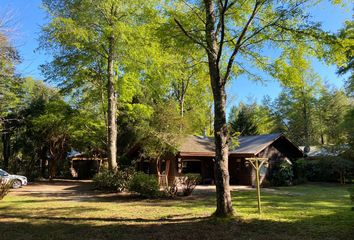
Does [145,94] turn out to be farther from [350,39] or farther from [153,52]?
[350,39]

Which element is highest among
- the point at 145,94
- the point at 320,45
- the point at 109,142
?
the point at 145,94

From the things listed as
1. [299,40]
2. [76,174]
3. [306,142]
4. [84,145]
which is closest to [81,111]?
[84,145]

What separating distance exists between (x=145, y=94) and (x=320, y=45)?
19.4 metres

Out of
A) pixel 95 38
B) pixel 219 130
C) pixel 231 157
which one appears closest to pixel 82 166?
pixel 231 157

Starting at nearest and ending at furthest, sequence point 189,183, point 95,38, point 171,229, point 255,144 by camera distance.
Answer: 1. point 171,229
2. point 189,183
3. point 95,38
4. point 255,144

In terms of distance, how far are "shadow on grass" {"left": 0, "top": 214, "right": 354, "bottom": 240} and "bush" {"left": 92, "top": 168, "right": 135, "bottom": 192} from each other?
778cm

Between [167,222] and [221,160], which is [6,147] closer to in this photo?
[167,222]

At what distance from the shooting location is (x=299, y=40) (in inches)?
402

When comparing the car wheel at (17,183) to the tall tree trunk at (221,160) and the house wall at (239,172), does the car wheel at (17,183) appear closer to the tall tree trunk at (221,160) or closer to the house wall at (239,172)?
the house wall at (239,172)

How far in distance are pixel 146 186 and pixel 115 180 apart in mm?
3478

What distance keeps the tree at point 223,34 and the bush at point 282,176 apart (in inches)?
595

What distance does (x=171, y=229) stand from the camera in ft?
27.3

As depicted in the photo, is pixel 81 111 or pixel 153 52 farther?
pixel 81 111

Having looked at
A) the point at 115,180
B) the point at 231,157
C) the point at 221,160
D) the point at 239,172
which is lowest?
the point at 115,180
